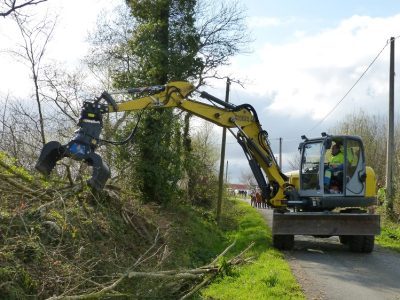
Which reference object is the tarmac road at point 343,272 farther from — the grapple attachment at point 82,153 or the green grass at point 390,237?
the grapple attachment at point 82,153

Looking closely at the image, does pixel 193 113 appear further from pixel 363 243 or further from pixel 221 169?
pixel 221 169

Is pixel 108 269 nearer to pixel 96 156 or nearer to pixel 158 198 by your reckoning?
pixel 96 156

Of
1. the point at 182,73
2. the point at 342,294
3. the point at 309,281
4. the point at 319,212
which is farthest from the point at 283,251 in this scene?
the point at 182,73

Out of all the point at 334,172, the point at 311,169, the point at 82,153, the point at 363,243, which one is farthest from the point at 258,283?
the point at 311,169

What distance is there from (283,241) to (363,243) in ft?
6.55

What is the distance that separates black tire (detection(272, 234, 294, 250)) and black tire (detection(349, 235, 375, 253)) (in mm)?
1582

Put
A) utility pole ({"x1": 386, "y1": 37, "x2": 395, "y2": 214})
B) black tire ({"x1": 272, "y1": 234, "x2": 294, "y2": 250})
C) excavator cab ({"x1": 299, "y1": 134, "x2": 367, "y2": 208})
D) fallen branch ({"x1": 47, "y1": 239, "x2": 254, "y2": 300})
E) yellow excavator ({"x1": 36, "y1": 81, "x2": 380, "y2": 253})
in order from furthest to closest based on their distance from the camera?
1. utility pole ({"x1": 386, "y1": 37, "x2": 395, "y2": 214})
2. excavator cab ({"x1": 299, "y1": 134, "x2": 367, "y2": 208})
3. black tire ({"x1": 272, "y1": 234, "x2": 294, "y2": 250})
4. yellow excavator ({"x1": 36, "y1": 81, "x2": 380, "y2": 253})
5. fallen branch ({"x1": 47, "y1": 239, "x2": 254, "y2": 300})

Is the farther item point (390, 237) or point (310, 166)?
point (390, 237)

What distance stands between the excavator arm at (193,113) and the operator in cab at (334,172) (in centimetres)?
114

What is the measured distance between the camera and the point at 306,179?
1420 cm

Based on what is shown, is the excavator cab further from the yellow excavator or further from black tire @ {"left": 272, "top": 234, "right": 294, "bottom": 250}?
black tire @ {"left": 272, "top": 234, "right": 294, "bottom": 250}

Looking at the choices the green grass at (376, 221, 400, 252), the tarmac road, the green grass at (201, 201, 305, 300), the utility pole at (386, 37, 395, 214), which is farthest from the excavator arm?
the utility pole at (386, 37, 395, 214)

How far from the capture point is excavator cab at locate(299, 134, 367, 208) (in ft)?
44.6

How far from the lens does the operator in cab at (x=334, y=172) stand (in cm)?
1369
